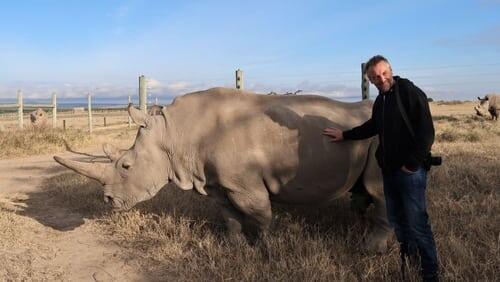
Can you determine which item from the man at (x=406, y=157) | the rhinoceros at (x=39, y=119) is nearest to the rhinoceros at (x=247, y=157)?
the man at (x=406, y=157)

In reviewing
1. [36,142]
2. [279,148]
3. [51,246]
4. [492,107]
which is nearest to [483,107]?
[492,107]

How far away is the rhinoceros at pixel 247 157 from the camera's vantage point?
5.67m

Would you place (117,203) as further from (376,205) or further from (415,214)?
(415,214)

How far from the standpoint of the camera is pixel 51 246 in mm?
6613

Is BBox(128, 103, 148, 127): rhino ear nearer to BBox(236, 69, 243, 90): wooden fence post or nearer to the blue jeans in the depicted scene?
the blue jeans

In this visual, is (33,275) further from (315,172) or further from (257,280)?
(315,172)

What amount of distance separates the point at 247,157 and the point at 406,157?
1856mm

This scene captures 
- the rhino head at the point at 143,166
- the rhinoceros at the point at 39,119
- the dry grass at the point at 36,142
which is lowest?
the dry grass at the point at 36,142

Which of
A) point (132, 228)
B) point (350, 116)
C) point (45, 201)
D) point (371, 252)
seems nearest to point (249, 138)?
point (350, 116)

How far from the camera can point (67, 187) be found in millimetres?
9750

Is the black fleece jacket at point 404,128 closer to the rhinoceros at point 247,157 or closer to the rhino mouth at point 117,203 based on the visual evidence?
the rhinoceros at point 247,157

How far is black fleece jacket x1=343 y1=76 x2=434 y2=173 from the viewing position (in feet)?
13.8

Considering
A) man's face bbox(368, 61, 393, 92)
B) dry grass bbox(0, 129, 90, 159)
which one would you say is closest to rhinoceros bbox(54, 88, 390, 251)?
man's face bbox(368, 61, 393, 92)

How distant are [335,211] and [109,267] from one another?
2986 millimetres
